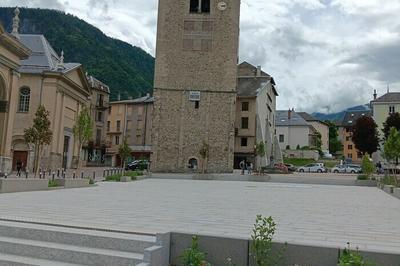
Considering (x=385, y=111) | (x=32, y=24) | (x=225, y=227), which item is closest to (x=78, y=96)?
(x=225, y=227)

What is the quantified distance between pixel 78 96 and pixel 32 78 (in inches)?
340

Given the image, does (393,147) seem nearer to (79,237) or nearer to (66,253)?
(79,237)

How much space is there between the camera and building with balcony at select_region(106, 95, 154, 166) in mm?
82438

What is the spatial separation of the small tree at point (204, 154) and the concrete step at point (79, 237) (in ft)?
134

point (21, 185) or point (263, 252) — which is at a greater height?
point (21, 185)

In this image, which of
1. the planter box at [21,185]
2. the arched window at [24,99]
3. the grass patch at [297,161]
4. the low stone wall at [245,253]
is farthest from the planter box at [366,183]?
the grass patch at [297,161]

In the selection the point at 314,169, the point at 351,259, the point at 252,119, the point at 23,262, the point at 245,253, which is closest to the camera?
the point at 351,259

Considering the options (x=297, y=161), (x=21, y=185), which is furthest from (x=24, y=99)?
(x=297, y=161)

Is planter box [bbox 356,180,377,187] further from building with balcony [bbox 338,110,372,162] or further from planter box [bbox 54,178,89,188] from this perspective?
building with balcony [bbox 338,110,372,162]

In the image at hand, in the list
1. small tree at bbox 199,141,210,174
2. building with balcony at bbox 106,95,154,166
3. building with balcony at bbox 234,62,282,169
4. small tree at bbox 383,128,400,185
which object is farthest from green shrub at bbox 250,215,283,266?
Answer: building with balcony at bbox 106,95,154,166

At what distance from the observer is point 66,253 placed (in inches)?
235

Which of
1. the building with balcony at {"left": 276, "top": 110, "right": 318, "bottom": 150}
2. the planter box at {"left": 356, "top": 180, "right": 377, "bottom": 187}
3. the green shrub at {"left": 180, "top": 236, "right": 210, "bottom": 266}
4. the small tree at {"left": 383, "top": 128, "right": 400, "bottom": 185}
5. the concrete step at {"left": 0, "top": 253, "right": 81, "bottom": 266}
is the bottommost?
the concrete step at {"left": 0, "top": 253, "right": 81, "bottom": 266}

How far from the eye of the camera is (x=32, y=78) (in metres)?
45.1

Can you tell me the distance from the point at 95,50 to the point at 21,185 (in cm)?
9910
